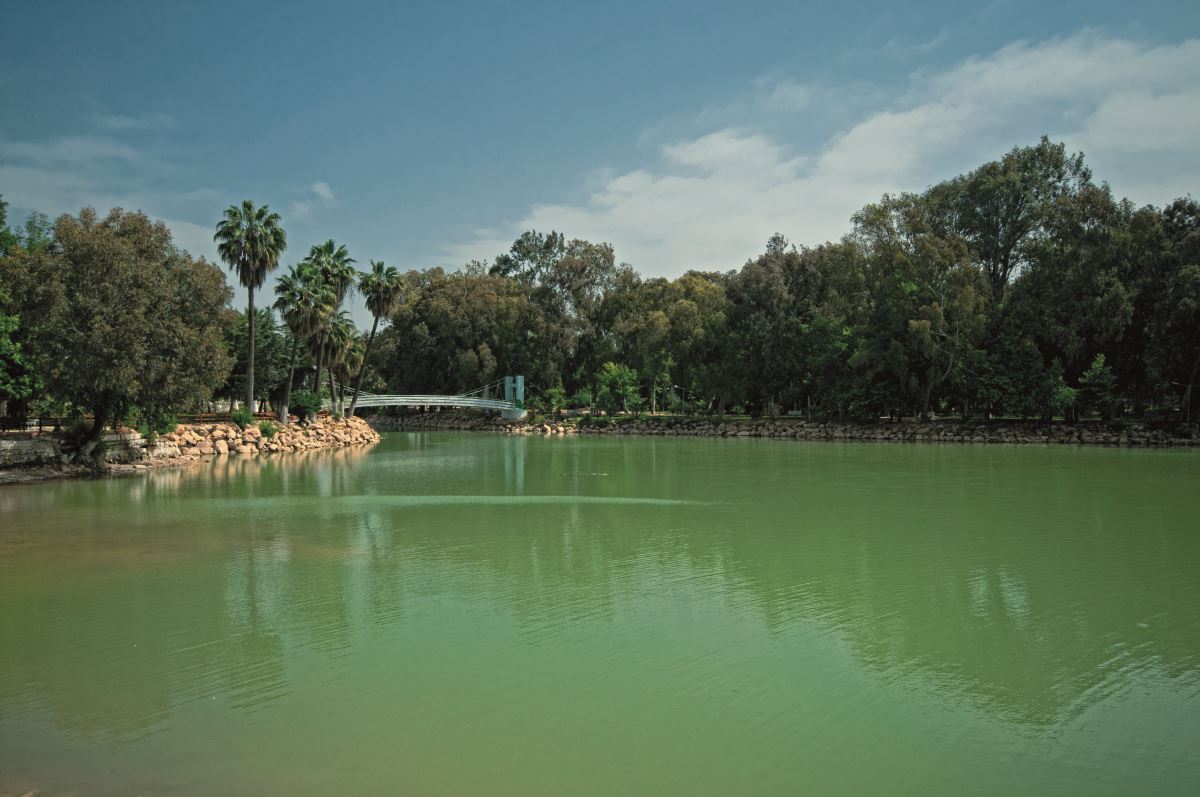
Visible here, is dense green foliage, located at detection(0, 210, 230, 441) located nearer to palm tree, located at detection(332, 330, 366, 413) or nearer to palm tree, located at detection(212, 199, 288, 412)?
palm tree, located at detection(212, 199, 288, 412)

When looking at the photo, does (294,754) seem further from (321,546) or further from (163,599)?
(321,546)

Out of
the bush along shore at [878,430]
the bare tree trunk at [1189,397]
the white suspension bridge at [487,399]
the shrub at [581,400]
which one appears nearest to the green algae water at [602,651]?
the bare tree trunk at [1189,397]

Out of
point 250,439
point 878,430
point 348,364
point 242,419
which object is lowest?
point 878,430

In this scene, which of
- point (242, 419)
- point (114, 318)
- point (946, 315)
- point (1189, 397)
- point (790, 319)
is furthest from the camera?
point (790, 319)

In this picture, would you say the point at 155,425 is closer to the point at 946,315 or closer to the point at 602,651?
the point at 602,651

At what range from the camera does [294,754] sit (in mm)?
5582

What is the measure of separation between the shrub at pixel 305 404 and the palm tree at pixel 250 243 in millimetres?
8713

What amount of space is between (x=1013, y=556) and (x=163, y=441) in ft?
96.7

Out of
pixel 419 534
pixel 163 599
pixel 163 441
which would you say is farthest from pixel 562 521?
pixel 163 441

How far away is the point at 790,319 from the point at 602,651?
Answer: 46.8 m

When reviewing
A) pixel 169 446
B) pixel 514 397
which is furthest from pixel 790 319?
pixel 169 446

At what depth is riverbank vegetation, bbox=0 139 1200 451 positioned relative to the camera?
923 inches

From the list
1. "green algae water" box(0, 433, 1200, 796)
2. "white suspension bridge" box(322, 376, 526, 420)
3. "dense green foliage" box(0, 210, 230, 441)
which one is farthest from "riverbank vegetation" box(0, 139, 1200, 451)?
"green algae water" box(0, 433, 1200, 796)

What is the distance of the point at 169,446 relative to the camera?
102ft
